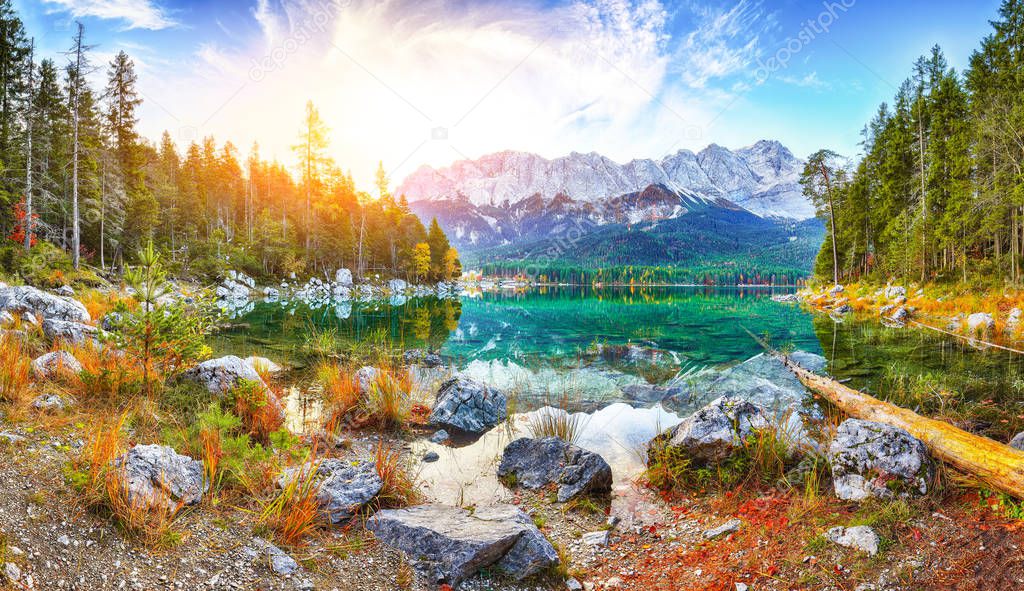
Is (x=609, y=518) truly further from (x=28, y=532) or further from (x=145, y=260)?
(x=145, y=260)

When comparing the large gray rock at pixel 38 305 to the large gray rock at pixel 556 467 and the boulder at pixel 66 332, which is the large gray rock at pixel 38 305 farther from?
the large gray rock at pixel 556 467

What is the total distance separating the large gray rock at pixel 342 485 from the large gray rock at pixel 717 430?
3921mm

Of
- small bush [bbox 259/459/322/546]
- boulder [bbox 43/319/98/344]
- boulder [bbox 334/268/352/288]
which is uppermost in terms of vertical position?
boulder [bbox 334/268/352/288]

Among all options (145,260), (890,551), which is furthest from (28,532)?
(890,551)

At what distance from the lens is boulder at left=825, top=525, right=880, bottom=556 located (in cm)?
363

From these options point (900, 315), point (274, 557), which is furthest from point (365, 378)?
point (900, 315)

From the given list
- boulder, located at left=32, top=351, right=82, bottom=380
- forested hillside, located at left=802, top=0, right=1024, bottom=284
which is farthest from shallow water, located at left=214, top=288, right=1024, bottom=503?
forested hillside, located at left=802, top=0, right=1024, bottom=284

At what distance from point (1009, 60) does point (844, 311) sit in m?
16.5

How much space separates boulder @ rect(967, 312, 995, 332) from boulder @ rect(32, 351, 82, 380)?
2679 centimetres

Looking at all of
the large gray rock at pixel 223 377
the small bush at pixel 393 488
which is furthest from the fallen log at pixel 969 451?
the large gray rock at pixel 223 377

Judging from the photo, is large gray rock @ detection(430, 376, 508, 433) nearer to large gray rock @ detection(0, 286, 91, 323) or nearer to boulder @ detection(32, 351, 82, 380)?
boulder @ detection(32, 351, 82, 380)

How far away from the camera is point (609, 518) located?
511 centimetres

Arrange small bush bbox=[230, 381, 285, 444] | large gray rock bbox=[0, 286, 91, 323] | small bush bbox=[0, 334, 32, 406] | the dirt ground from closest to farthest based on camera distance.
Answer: the dirt ground → small bush bbox=[0, 334, 32, 406] → small bush bbox=[230, 381, 285, 444] → large gray rock bbox=[0, 286, 91, 323]

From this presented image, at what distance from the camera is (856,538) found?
147 inches
